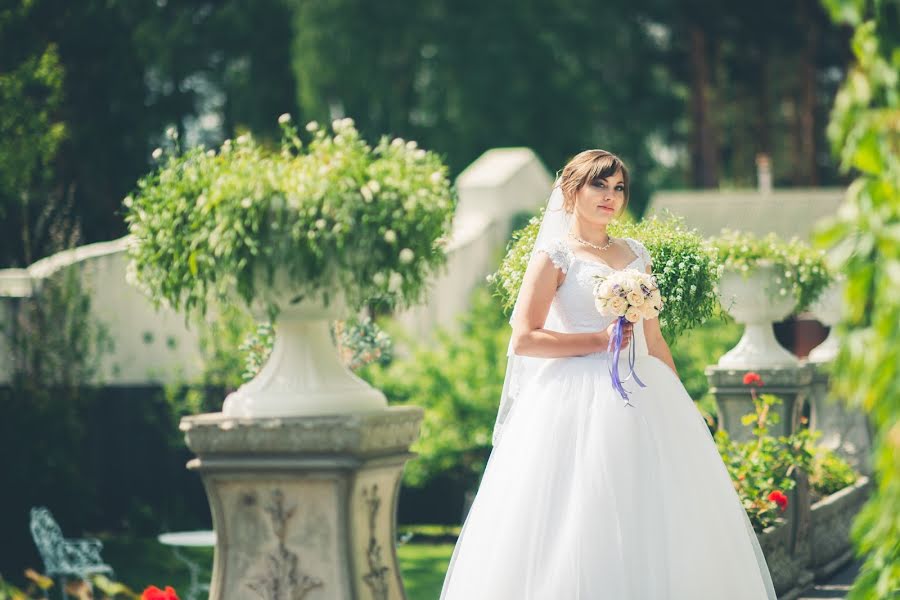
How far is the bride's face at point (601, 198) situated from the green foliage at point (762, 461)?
2.13 metres

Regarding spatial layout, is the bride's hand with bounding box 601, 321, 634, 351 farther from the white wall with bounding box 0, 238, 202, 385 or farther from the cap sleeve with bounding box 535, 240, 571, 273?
the white wall with bounding box 0, 238, 202, 385

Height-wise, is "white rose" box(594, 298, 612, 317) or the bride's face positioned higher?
the bride's face

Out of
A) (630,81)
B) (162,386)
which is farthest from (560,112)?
(162,386)

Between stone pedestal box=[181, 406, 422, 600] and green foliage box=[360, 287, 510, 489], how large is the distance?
297 inches

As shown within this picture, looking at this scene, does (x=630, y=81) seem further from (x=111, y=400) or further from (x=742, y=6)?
(x=111, y=400)

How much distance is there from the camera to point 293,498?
399 centimetres

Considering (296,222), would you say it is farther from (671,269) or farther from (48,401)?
(48,401)

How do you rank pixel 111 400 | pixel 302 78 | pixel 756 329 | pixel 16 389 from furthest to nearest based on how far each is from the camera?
pixel 302 78 < pixel 111 400 < pixel 16 389 < pixel 756 329

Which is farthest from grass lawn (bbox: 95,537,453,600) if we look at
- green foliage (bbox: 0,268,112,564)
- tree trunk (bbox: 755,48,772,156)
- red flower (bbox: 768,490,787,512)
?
tree trunk (bbox: 755,48,772,156)

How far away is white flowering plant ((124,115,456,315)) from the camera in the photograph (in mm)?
3803

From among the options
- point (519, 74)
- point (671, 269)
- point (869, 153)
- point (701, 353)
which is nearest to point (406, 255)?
point (869, 153)

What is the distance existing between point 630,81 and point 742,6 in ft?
12.1

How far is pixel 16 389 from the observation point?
9.98 meters

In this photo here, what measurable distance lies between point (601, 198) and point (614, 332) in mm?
481
